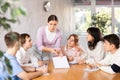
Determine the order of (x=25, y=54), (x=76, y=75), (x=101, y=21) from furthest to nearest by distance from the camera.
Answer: (x=101, y=21), (x=25, y=54), (x=76, y=75)

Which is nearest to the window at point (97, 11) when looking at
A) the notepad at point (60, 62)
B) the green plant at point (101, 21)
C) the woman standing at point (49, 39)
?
the green plant at point (101, 21)

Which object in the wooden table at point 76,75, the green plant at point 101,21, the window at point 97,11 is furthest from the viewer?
the window at point 97,11

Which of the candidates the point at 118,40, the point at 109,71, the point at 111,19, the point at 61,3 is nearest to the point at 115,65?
the point at 109,71

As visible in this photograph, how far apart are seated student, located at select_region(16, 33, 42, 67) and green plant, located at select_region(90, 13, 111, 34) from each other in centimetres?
483

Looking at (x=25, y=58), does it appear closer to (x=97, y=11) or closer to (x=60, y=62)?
(x=60, y=62)

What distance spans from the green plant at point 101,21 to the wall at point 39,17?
29.1 inches

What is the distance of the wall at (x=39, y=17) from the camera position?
4.39 metres

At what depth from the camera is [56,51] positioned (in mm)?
3217

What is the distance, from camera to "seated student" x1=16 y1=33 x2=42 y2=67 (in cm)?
289

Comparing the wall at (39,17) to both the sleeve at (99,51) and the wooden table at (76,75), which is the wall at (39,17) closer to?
the wooden table at (76,75)

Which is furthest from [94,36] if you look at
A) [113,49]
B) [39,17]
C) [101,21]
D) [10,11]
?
[101,21]

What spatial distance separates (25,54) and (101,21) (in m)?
4.96

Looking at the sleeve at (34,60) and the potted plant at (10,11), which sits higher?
the potted plant at (10,11)

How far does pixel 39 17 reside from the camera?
541cm
